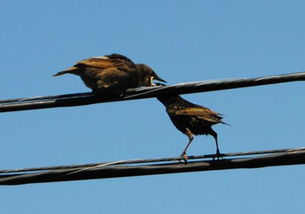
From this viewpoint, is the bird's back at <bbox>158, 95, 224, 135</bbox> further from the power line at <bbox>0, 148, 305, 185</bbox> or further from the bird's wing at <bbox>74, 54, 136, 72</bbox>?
the power line at <bbox>0, 148, 305, 185</bbox>

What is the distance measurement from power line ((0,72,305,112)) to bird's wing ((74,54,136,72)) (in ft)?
8.74

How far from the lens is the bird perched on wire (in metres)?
10.2

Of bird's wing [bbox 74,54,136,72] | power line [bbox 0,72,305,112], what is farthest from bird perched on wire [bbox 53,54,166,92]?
power line [bbox 0,72,305,112]

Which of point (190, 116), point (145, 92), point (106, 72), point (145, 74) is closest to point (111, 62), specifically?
point (106, 72)

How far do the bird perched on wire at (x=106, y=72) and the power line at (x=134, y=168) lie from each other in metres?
2.72

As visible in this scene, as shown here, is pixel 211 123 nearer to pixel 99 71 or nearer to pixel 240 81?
pixel 99 71

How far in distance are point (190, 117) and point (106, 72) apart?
1.33 metres

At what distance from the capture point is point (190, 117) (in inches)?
404

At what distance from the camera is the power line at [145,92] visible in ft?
22.2

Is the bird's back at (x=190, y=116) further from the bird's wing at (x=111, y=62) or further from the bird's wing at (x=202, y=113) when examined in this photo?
the bird's wing at (x=111, y=62)

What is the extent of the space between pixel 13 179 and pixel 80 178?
26.1 inches

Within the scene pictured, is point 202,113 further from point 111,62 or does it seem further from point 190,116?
point 111,62

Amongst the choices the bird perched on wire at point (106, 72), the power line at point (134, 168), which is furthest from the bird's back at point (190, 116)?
the power line at point (134, 168)

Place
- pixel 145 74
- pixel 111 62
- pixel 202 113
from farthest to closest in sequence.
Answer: pixel 145 74
pixel 111 62
pixel 202 113
